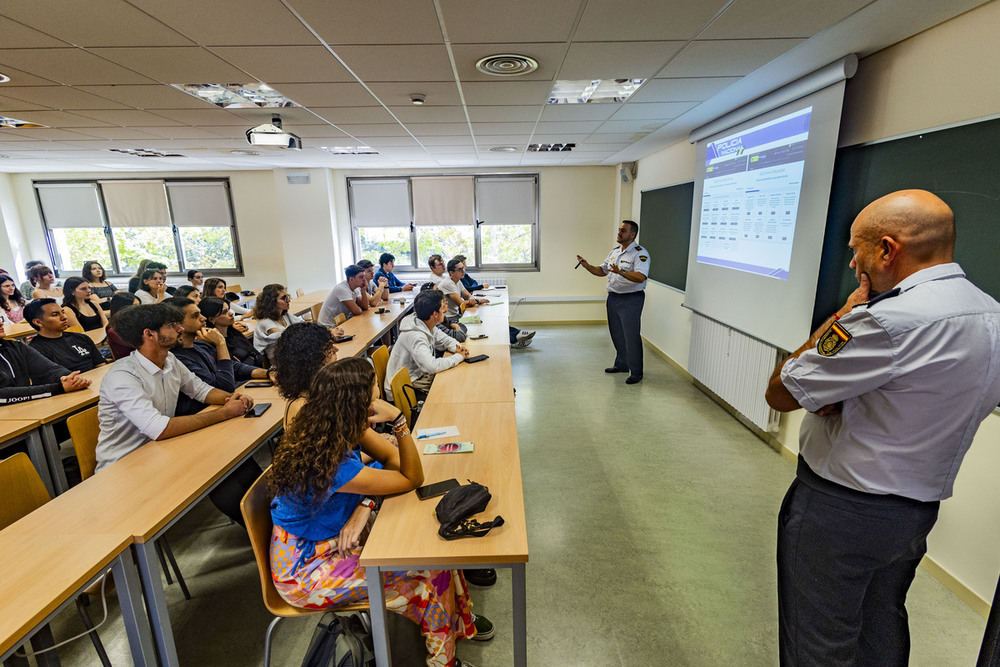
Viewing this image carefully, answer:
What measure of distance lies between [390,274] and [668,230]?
424cm

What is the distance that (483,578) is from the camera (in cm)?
228

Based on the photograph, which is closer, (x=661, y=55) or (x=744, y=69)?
(x=661, y=55)

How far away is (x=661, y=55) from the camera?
257 centimetres

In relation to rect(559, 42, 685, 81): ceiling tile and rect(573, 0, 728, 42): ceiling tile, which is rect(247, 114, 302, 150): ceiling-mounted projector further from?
rect(573, 0, 728, 42): ceiling tile

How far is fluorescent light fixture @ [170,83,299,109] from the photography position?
3129 millimetres

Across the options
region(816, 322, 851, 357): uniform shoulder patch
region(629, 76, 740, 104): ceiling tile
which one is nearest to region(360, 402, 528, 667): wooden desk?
region(816, 322, 851, 357): uniform shoulder patch

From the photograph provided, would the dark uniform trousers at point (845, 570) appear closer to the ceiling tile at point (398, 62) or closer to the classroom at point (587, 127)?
the classroom at point (587, 127)

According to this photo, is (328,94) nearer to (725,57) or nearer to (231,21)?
(231,21)

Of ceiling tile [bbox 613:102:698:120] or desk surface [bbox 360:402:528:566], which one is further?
ceiling tile [bbox 613:102:698:120]

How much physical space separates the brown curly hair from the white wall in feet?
9.03

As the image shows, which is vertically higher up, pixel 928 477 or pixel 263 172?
pixel 263 172

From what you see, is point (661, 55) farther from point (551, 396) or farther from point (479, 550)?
point (551, 396)

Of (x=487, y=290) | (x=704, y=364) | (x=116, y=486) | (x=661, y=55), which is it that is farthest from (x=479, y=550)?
(x=487, y=290)

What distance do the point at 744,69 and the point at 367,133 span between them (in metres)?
3.52
